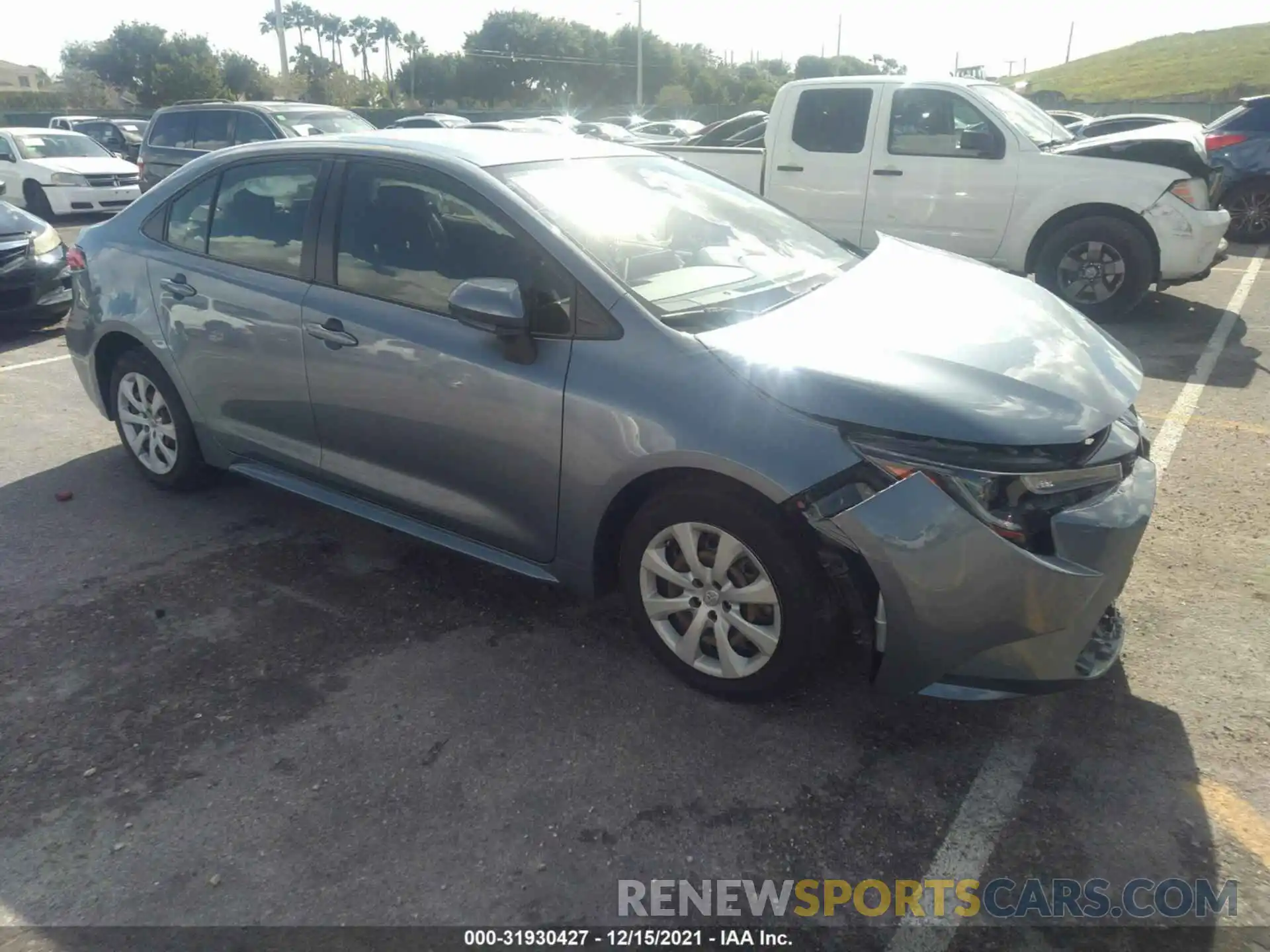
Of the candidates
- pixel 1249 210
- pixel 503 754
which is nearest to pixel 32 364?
pixel 503 754

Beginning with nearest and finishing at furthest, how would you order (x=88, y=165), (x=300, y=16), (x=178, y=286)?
(x=178, y=286)
(x=88, y=165)
(x=300, y=16)

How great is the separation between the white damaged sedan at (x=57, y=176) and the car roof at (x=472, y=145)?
1435 cm

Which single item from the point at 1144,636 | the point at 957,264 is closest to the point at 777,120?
the point at 957,264

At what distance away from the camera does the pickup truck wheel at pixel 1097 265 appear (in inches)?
299

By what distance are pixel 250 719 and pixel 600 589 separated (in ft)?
3.92

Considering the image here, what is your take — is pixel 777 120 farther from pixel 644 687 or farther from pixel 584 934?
pixel 584 934

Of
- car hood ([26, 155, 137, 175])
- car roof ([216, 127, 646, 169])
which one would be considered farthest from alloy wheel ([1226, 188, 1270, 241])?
car hood ([26, 155, 137, 175])

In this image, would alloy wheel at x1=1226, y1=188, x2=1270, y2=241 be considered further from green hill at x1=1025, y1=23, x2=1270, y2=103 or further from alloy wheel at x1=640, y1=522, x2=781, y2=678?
green hill at x1=1025, y1=23, x2=1270, y2=103

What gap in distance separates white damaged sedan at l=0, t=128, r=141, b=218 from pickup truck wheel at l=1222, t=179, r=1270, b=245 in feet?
54.0

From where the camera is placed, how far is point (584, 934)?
7.38 feet

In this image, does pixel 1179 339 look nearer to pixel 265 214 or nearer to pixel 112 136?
pixel 265 214

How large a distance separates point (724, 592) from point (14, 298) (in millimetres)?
7676

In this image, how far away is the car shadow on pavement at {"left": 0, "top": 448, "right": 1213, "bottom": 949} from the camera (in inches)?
94.6

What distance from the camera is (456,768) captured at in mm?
2797
